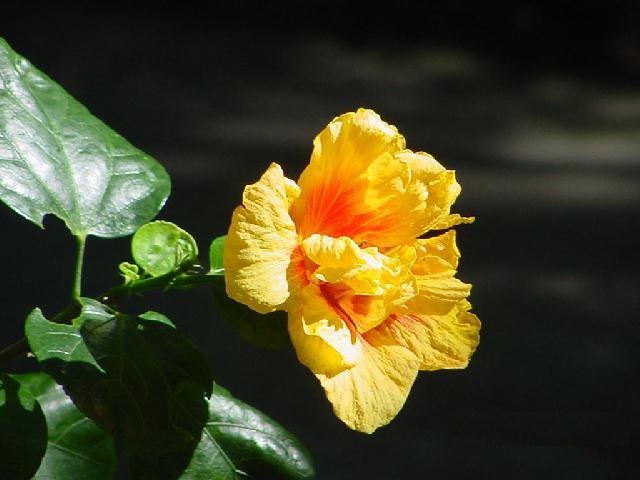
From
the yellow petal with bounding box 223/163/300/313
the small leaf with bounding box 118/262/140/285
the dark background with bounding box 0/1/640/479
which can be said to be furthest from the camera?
the dark background with bounding box 0/1/640/479

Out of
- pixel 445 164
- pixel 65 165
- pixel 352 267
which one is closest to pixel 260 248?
pixel 352 267

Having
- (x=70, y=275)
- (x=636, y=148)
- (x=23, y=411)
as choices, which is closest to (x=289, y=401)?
(x=70, y=275)

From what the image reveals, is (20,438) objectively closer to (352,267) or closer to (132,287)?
(132,287)

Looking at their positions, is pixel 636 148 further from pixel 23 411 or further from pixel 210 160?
pixel 23 411

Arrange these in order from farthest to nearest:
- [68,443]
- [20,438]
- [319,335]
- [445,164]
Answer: [445,164]
[68,443]
[20,438]
[319,335]

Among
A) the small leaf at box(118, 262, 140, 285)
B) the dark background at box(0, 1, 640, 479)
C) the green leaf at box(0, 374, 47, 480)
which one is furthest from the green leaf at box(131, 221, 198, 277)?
the dark background at box(0, 1, 640, 479)

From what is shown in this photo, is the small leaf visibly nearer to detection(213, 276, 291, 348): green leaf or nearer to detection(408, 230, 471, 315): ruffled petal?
detection(213, 276, 291, 348): green leaf
